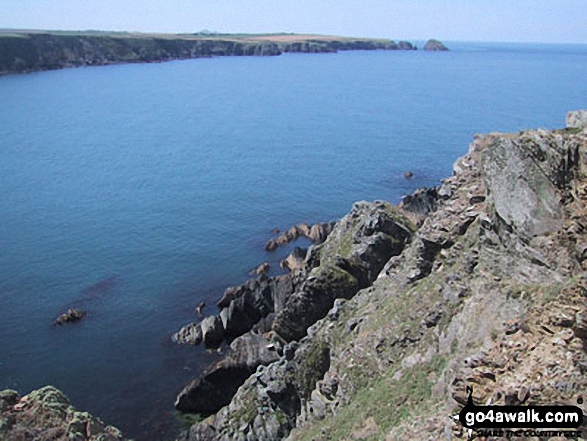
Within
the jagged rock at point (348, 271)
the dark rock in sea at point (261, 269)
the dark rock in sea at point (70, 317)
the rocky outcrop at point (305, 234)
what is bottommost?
the dark rock in sea at point (70, 317)

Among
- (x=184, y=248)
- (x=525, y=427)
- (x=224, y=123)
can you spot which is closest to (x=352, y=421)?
(x=525, y=427)

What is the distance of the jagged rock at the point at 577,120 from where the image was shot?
1168 inches

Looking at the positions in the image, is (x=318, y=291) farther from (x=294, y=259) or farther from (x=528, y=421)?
(x=528, y=421)

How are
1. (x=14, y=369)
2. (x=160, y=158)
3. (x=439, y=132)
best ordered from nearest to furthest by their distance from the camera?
(x=14, y=369), (x=160, y=158), (x=439, y=132)

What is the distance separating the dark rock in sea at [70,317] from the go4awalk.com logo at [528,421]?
47444 millimetres

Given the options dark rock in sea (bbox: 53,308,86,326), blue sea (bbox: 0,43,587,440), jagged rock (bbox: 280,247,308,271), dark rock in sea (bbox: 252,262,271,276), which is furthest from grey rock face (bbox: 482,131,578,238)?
dark rock in sea (bbox: 53,308,86,326)

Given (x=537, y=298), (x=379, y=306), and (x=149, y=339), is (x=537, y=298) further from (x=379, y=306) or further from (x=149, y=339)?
(x=149, y=339)

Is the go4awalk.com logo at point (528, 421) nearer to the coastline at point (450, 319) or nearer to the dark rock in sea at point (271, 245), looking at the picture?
the coastline at point (450, 319)

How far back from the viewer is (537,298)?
→ 25.4 metres

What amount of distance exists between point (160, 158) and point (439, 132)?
62.6 meters

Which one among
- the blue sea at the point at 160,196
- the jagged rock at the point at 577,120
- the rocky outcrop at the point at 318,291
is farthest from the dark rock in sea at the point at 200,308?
the jagged rock at the point at 577,120

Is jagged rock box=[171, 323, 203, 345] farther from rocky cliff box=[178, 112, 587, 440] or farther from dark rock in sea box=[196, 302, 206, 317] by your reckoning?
rocky cliff box=[178, 112, 587, 440]

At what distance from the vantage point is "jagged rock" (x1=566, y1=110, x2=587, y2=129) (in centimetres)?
2968

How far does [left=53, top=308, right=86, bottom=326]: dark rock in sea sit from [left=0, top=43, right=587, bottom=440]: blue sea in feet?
2.78
